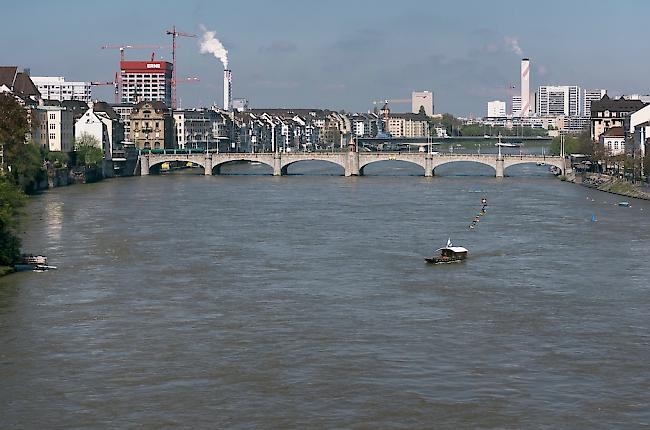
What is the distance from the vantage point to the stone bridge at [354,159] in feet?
225

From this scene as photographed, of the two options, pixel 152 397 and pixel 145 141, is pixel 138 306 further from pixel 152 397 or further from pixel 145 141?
pixel 145 141

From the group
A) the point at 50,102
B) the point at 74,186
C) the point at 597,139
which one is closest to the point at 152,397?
the point at 74,186

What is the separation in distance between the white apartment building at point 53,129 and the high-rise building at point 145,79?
282ft

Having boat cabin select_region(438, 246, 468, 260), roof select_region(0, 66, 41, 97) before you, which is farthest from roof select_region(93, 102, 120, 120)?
boat cabin select_region(438, 246, 468, 260)

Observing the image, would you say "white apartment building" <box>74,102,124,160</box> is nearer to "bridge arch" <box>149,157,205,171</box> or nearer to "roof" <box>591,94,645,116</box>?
"bridge arch" <box>149,157,205,171</box>

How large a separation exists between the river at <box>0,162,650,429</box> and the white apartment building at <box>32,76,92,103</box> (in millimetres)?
104435

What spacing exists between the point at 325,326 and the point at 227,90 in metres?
116

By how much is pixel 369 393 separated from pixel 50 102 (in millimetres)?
59865

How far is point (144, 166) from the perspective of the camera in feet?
243

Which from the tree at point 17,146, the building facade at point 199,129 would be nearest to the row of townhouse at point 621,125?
the building facade at point 199,129

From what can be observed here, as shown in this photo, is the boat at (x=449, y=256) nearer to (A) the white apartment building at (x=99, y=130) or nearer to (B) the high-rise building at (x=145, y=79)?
(A) the white apartment building at (x=99, y=130)

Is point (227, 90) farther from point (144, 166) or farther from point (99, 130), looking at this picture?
point (99, 130)

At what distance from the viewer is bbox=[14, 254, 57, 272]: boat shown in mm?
26853

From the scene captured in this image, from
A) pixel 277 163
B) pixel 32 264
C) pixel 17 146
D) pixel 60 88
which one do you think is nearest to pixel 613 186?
pixel 277 163
